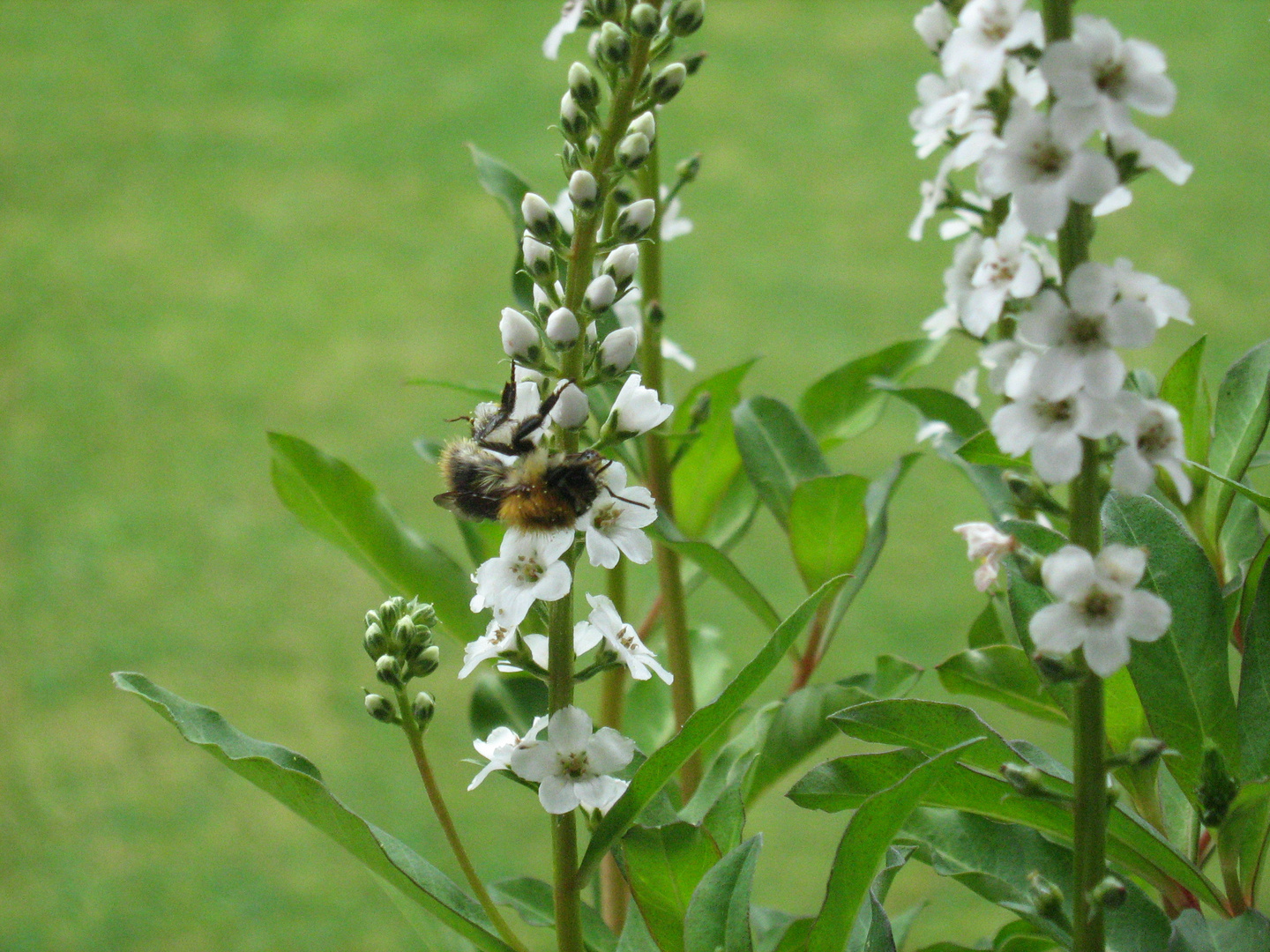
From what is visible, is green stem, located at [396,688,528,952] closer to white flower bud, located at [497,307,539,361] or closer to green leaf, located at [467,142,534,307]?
white flower bud, located at [497,307,539,361]

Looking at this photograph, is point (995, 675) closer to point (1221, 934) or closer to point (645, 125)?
point (1221, 934)

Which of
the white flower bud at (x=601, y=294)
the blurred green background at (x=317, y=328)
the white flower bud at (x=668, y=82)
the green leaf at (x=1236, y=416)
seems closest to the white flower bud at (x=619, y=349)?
the white flower bud at (x=601, y=294)

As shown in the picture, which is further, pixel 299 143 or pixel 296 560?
pixel 299 143


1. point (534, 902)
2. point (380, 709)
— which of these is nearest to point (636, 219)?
point (380, 709)

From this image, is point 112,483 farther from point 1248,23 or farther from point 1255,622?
point 1248,23

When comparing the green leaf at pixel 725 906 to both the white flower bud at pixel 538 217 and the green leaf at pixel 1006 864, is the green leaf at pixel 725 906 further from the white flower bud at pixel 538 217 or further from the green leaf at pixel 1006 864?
the white flower bud at pixel 538 217

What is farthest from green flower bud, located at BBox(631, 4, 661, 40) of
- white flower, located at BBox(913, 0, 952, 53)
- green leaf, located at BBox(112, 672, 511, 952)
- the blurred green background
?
the blurred green background

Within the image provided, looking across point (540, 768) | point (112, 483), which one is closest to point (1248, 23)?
point (112, 483)
